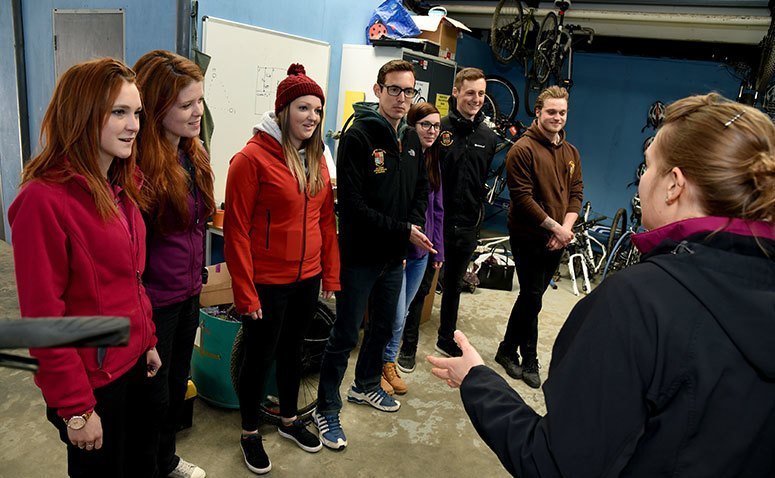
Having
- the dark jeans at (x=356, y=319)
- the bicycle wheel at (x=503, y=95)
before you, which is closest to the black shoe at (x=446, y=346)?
the dark jeans at (x=356, y=319)

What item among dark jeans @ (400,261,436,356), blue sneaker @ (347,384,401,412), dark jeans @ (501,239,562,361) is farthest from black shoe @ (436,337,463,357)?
blue sneaker @ (347,384,401,412)

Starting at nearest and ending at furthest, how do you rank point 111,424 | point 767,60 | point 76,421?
point 76,421 → point 111,424 → point 767,60

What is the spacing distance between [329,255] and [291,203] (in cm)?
37

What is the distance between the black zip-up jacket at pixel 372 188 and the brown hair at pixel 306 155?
158 mm

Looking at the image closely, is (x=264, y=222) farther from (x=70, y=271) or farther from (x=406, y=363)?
(x=406, y=363)

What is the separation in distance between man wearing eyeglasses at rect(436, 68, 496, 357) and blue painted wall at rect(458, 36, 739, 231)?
3401 mm

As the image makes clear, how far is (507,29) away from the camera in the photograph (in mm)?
5801

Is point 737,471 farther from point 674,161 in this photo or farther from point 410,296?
point 410,296

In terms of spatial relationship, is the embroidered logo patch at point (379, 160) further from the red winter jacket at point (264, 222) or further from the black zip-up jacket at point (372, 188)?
the red winter jacket at point (264, 222)

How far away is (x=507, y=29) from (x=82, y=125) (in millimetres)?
5437

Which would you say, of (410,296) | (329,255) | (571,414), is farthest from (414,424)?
(571,414)

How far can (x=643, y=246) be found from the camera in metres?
0.93

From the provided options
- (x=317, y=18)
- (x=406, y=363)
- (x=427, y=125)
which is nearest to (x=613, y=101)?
(x=317, y=18)

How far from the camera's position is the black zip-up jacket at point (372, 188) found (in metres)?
2.20
